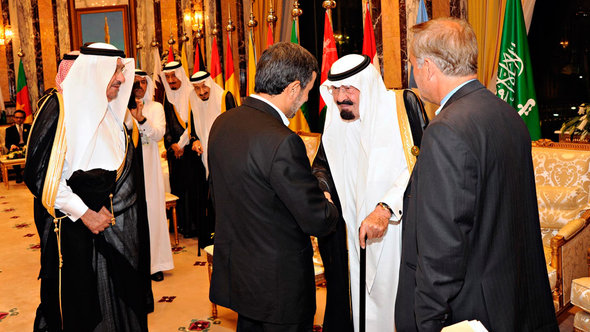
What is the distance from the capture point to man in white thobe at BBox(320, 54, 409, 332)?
2.94 meters

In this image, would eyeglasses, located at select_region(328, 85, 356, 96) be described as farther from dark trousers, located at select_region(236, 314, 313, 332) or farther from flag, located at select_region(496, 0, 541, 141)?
flag, located at select_region(496, 0, 541, 141)

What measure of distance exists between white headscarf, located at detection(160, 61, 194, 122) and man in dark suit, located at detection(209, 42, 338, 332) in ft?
14.8

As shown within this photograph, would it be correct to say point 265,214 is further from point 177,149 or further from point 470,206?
point 177,149

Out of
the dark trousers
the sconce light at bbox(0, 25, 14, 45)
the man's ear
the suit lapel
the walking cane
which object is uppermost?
the sconce light at bbox(0, 25, 14, 45)

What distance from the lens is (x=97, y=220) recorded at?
2904mm

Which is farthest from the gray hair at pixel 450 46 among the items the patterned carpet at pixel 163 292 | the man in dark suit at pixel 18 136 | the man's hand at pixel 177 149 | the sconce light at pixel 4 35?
the sconce light at pixel 4 35

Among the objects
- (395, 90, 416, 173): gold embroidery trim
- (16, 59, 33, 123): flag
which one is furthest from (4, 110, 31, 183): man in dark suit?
(395, 90, 416, 173): gold embroidery trim

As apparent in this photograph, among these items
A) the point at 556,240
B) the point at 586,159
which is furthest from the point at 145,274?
the point at 586,159

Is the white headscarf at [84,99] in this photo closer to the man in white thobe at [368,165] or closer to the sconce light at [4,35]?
the man in white thobe at [368,165]

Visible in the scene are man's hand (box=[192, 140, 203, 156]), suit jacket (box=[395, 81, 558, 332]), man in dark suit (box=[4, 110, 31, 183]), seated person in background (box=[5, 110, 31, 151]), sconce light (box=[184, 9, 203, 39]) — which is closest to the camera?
suit jacket (box=[395, 81, 558, 332])

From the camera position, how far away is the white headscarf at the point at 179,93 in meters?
6.62

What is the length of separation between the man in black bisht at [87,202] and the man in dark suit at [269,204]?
0.97m

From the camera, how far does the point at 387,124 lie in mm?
2945

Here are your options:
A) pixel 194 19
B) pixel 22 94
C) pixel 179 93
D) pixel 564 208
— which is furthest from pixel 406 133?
pixel 22 94
